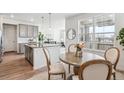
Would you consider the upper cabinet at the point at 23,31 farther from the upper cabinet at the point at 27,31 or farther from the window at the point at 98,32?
the window at the point at 98,32

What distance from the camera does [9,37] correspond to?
30.3 ft

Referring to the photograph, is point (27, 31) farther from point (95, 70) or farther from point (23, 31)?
point (95, 70)

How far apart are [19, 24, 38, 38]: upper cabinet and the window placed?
4.45 m

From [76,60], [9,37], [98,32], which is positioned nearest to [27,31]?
[9,37]

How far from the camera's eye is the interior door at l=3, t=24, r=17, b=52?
29.8ft

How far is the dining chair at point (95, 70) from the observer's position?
1.63m

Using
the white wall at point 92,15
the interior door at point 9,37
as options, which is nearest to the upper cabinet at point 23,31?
the interior door at point 9,37

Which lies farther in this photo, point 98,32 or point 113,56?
point 98,32

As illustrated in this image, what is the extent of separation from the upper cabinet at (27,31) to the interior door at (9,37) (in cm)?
74

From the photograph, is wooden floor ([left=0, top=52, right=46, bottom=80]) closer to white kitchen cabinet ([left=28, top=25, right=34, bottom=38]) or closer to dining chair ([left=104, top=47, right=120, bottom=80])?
dining chair ([left=104, top=47, right=120, bottom=80])

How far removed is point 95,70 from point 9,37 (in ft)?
28.8
